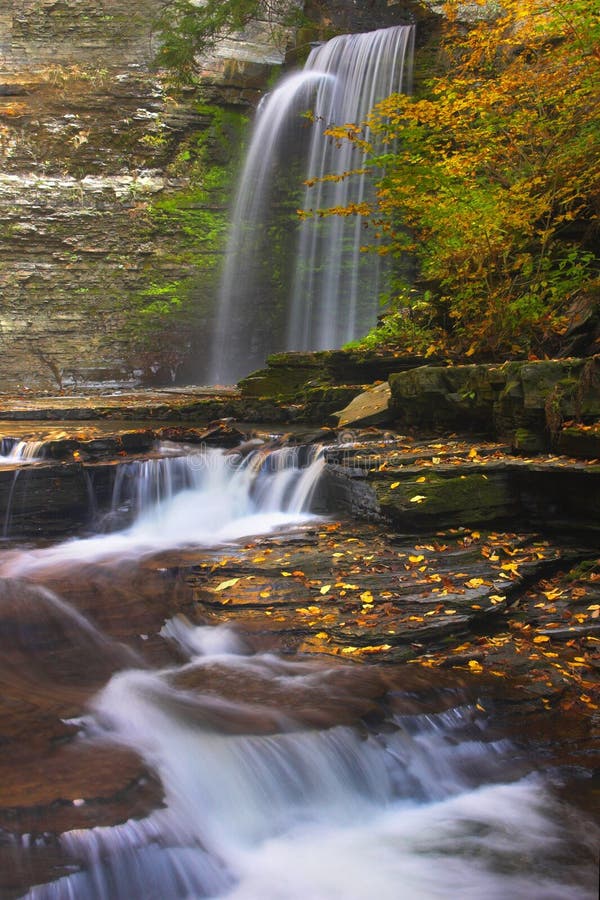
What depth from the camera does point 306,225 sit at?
54.0 ft

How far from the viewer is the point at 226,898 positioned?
300 centimetres

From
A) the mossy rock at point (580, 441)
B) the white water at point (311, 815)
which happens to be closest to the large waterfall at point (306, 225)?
the mossy rock at point (580, 441)

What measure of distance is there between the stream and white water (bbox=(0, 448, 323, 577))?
160 cm

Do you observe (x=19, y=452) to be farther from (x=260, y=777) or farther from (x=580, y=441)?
(x=580, y=441)

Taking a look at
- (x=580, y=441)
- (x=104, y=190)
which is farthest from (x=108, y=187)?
(x=580, y=441)

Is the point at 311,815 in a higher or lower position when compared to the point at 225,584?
lower

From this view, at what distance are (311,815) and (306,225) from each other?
14.7 meters

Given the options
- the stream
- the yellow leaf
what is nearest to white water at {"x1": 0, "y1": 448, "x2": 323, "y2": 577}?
the yellow leaf

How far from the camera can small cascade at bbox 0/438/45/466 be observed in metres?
7.54

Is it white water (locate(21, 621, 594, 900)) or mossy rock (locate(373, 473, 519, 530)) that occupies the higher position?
mossy rock (locate(373, 473, 519, 530))

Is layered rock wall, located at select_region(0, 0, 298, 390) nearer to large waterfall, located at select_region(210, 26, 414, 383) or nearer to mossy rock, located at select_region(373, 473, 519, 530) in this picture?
large waterfall, located at select_region(210, 26, 414, 383)

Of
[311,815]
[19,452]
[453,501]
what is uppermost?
[453,501]

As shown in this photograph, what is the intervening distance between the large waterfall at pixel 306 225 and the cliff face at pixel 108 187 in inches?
25.3

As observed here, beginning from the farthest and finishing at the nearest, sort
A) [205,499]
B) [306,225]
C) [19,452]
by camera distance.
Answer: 1. [306,225]
2. [19,452]
3. [205,499]
